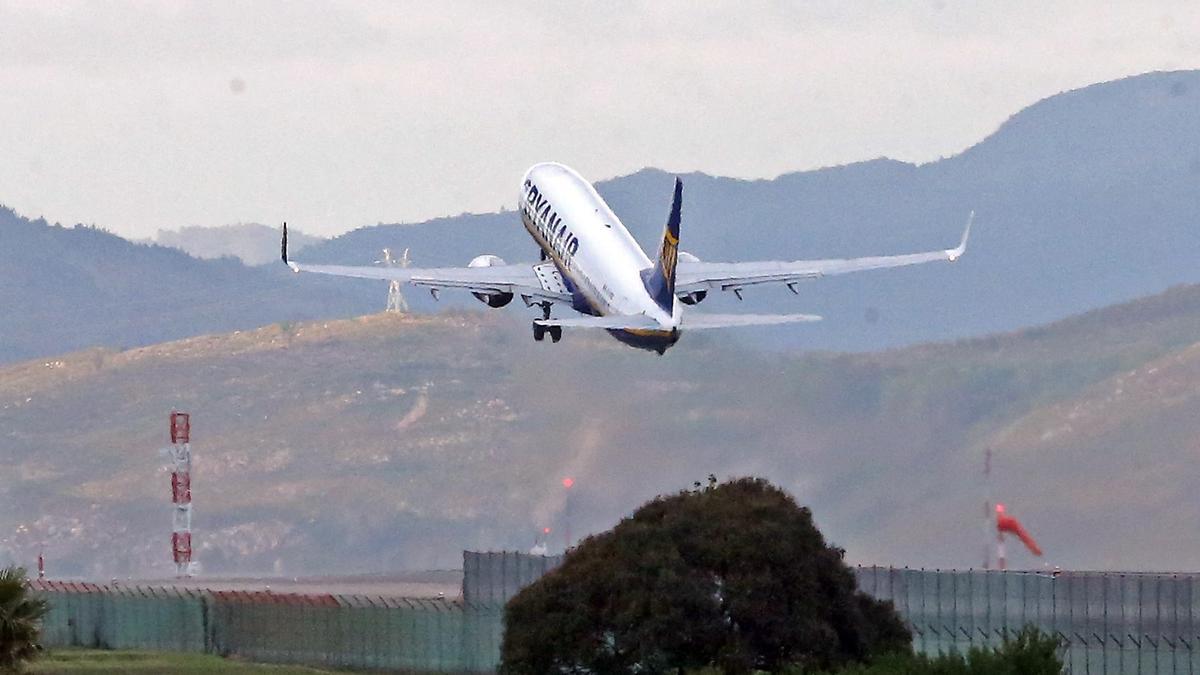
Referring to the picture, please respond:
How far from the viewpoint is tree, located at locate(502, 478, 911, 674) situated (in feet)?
218

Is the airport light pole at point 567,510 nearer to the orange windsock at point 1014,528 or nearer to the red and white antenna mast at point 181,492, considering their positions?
the red and white antenna mast at point 181,492

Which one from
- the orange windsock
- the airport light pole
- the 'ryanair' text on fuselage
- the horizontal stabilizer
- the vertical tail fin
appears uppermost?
the 'ryanair' text on fuselage

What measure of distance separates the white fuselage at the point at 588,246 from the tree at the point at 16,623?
125 feet

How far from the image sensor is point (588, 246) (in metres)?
116

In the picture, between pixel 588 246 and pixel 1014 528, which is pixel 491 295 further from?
pixel 1014 528

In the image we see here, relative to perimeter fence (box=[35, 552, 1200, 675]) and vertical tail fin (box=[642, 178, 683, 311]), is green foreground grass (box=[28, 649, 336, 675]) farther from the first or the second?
vertical tail fin (box=[642, 178, 683, 311])

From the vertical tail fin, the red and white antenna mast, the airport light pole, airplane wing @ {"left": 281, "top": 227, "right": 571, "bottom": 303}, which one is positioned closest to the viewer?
the vertical tail fin

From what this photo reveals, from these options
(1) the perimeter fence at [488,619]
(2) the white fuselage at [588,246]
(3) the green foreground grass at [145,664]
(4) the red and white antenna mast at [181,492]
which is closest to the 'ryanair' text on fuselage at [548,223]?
(2) the white fuselage at [588,246]

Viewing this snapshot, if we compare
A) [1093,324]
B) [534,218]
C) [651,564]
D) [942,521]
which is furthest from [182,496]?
[651,564]

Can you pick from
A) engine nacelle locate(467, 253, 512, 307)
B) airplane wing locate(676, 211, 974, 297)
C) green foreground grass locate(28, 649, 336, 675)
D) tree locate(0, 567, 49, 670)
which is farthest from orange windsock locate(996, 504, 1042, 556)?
tree locate(0, 567, 49, 670)

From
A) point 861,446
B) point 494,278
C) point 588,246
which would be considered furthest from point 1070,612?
point 861,446

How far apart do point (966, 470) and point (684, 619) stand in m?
80.1

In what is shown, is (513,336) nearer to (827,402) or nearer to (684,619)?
(827,402)

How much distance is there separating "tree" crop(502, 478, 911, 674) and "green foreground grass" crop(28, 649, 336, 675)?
16225 millimetres
